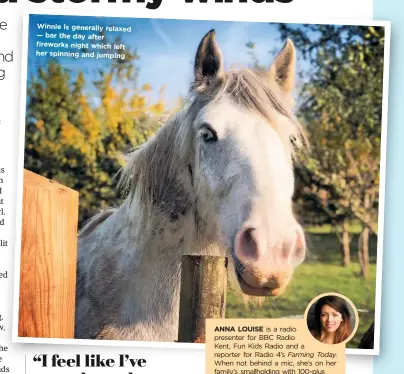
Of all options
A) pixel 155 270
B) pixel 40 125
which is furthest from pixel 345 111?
pixel 40 125

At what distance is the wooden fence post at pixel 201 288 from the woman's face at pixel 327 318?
0.48 m

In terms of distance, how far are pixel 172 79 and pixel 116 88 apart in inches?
9.8

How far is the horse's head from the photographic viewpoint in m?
2.04

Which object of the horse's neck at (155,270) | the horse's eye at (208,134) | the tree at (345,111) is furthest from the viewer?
the tree at (345,111)

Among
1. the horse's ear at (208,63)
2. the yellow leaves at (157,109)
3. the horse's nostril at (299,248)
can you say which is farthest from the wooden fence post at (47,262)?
the horse's nostril at (299,248)

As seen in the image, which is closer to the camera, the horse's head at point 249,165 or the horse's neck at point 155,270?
the horse's head at point 249,165

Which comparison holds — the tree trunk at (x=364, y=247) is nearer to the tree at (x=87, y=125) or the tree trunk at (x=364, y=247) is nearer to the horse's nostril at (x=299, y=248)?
the horse's nostril at (x=299, y=248)

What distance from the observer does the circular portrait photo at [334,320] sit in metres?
2.33

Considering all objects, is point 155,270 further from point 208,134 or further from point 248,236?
point 208,134

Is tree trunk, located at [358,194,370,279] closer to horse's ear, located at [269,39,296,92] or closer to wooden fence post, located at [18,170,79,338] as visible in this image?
horse's ear, located at [269,39,296,92]

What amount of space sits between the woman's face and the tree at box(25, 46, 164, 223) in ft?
3.31

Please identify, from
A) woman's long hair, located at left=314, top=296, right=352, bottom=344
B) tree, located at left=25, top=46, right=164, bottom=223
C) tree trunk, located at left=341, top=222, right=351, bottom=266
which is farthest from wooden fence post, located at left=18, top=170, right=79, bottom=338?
tree trunk, located at left=341, top=222, right=351, bottom=266

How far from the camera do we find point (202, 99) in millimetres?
2234

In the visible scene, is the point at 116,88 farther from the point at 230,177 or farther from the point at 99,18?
the point at 230,177
